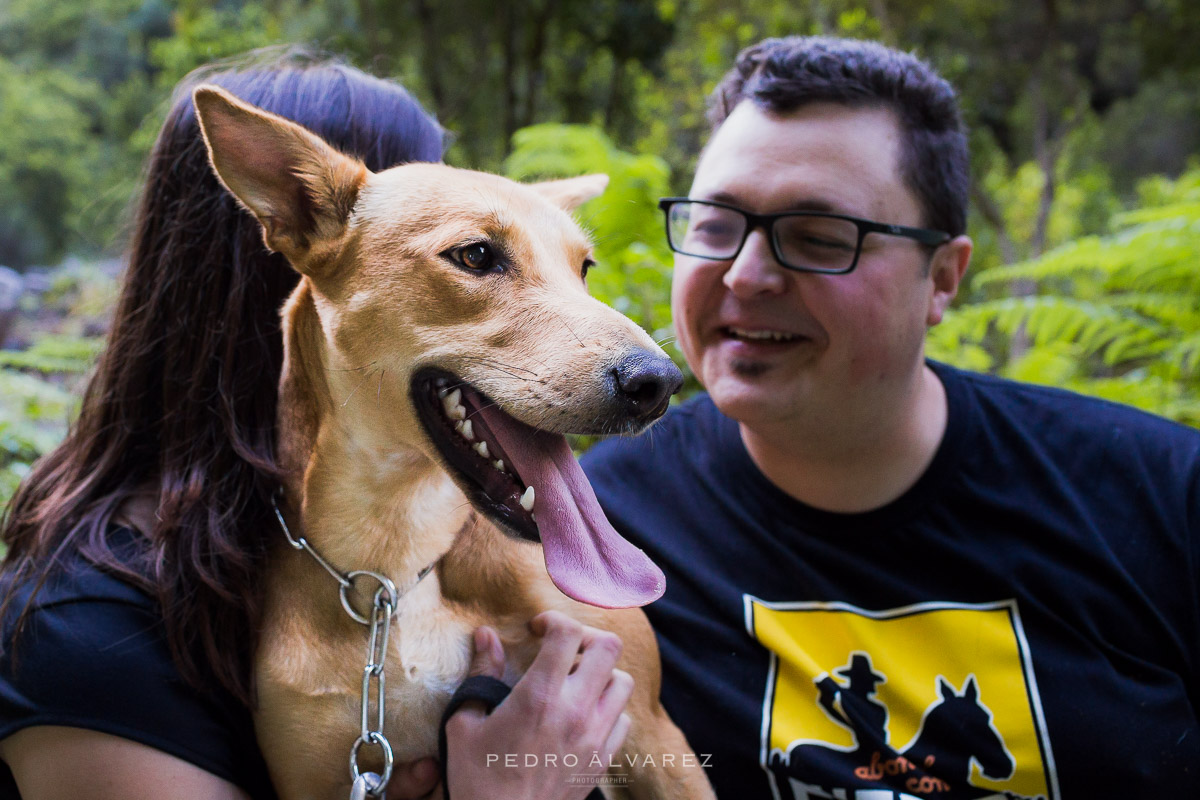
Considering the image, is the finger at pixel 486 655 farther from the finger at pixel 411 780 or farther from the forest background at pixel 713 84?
the forest background at pixel 713 84

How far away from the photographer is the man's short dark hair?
7.54ft

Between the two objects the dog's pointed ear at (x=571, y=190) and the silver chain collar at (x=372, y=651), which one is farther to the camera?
the dog's pointed ear at (x=571, y=190)

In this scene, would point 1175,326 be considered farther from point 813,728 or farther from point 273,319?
point 273,319

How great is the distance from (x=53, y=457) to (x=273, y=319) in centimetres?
63

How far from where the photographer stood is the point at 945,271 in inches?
100

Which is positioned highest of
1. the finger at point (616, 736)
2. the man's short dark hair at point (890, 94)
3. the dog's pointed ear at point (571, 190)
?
the man's short dark hair at point (890, 94)

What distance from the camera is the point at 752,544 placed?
7.60 feet

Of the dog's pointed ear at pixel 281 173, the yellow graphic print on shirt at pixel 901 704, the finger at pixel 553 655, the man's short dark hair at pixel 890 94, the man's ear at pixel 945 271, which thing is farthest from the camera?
the man's ear at pixel 945 271

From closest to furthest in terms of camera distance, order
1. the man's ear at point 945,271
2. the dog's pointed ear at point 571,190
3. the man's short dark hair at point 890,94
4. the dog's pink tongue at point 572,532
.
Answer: the dog's pink tongue at point 572,532 → the dog's pointed ear at point 571,190 → the man's short dark hair at point 890,94 → the man's ear at point 945,271

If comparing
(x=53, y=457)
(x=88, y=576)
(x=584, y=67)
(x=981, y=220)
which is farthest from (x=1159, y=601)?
(x=584, y=67)

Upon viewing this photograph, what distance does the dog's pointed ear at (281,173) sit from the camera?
165 centimetres

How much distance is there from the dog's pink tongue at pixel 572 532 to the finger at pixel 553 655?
33 cm

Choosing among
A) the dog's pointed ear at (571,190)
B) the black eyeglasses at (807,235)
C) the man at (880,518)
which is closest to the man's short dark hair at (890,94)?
the man at (880,518)

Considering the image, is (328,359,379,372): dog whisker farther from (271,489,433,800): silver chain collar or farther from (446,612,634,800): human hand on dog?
(446,612,634,800): human hand on dog
